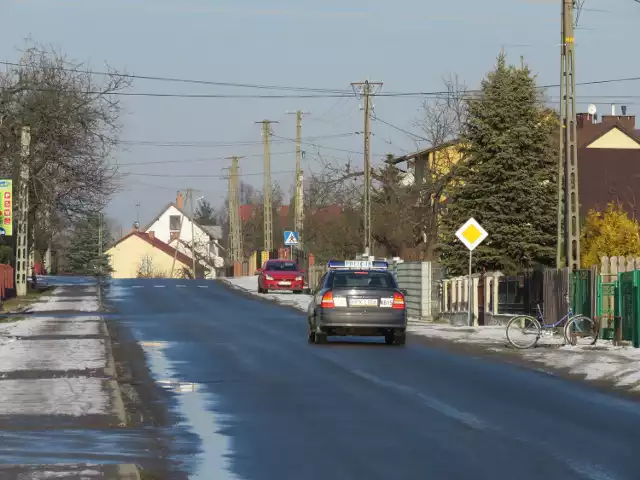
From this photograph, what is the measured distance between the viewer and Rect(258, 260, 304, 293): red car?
65500mm

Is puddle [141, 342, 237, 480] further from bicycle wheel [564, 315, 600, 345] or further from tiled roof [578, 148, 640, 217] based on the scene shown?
tiled roof [578, 148, 640, 217]

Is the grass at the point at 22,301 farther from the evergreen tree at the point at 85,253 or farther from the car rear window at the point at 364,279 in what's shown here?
the evergreen tree at the point at 85,253

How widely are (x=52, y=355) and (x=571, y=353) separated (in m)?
9.32

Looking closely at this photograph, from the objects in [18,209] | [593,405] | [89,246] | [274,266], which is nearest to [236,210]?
[89,246]

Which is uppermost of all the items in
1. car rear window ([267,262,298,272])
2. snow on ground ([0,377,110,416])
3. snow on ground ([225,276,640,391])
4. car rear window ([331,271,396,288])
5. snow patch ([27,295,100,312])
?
car rear window ([267,262,298,272])

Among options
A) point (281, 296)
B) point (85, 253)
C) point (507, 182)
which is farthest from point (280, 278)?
point (85, 253)

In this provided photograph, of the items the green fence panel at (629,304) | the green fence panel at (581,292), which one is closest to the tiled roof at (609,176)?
the green fence panel at (581,292)

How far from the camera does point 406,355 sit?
2583cm

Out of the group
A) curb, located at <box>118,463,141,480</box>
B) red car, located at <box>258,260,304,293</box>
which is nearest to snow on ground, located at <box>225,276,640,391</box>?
curb, located at <box>118,463,141,480</box>

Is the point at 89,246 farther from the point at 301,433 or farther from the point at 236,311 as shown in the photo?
the point at 301,433

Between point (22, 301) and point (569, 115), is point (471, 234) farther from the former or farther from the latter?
point (22, 301)

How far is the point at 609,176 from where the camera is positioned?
8306cm

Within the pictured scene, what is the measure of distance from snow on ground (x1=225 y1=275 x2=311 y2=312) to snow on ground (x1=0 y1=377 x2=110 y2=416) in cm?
3117

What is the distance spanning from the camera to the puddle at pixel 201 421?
10.7 m
